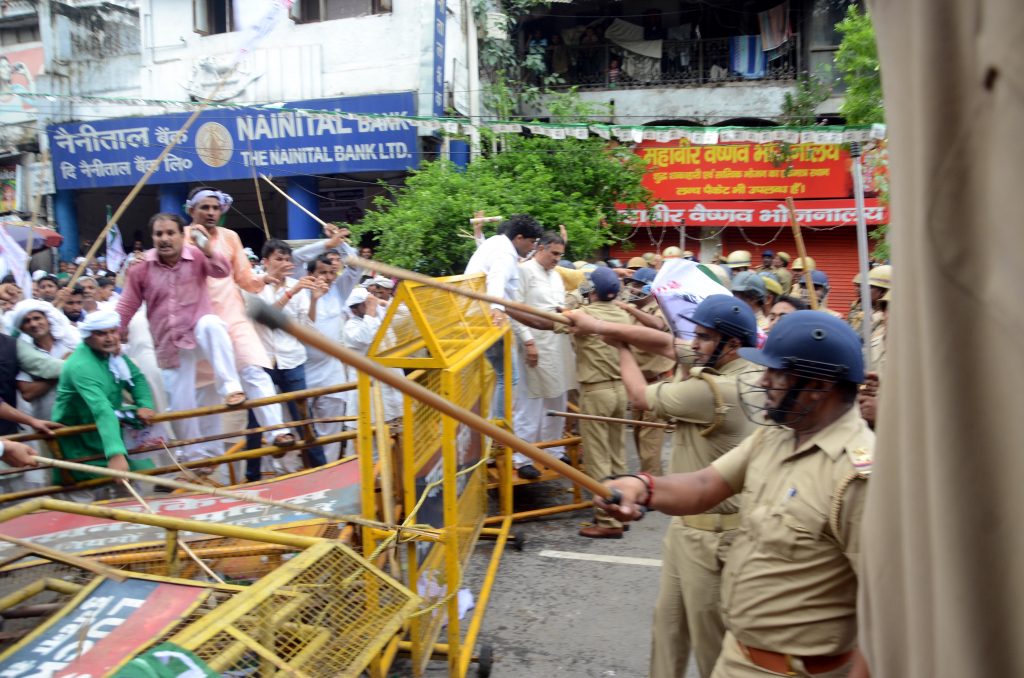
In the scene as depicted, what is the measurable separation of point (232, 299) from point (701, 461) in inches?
151

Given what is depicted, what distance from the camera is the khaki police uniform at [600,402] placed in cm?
627

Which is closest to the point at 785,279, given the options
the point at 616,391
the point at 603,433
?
the point at 616,391

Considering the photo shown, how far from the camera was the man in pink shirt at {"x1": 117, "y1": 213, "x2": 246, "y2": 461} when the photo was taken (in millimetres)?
5355

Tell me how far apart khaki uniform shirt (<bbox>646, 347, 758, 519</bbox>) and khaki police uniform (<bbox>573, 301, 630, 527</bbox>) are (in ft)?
9.00

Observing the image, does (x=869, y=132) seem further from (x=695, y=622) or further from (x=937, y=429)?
(x=937, y=429)

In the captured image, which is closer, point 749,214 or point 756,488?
point 756,488

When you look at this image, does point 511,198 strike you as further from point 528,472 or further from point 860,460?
point 860,460

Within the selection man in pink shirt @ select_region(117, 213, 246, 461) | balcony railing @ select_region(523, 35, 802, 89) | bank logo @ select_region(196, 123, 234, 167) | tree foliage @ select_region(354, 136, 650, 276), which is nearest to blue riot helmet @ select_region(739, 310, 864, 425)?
man in pink shirt @ select_region(117, 213, 246, 461)

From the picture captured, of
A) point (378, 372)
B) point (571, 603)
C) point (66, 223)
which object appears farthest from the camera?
point (66, 223)

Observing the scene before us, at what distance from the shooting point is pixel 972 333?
92cm

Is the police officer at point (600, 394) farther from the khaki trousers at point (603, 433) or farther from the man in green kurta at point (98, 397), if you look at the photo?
the man in green kurta at point (98, 397)

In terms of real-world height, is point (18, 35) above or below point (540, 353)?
above

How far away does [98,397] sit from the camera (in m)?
4.52

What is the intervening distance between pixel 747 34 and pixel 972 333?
21.0m
